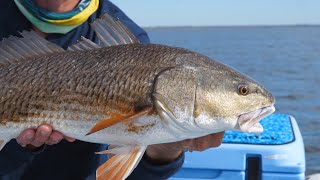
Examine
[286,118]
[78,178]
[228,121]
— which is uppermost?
[228,121]

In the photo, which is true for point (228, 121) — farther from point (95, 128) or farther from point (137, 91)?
point (95, 128)

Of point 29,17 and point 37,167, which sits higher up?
point 29,17

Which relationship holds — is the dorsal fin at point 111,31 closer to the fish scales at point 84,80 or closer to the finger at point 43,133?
the fish scales at point 84,80

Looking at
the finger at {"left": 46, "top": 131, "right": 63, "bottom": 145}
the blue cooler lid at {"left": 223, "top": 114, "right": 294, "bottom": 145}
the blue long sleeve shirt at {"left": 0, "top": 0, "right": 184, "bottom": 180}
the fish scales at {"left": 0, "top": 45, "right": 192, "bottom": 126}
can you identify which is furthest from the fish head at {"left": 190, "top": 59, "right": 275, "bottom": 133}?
the blue cooler lid at {"left": 223, "top": 114, "right": 294, "bottom": 145}

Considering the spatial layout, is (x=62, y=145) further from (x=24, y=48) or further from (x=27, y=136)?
(x=24, y=48)

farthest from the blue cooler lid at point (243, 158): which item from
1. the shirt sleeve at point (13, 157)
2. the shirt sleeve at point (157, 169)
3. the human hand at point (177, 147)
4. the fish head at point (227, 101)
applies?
the fish head at point (227, 101)

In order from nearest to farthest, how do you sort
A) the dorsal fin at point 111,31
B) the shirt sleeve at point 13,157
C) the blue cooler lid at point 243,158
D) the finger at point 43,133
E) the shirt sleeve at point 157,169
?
the finger at point 43,133 → the dorsal fin at point 111,31 → the shirt sleeve at point 13,157 → the shirt sleeve at point 157,169 → the blue cooler lid at point 243,158

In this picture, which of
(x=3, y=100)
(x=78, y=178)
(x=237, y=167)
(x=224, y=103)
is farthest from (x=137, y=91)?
(x=237, y=167)

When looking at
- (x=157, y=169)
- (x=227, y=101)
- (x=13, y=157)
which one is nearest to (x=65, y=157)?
(x=13, y=157)

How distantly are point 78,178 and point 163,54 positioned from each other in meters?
1.52

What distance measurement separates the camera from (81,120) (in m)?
2.95

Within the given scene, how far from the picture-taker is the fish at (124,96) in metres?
2.89

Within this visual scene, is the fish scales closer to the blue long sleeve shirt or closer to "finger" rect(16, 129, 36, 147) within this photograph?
"finger" rect(16, 129, 36, 147)

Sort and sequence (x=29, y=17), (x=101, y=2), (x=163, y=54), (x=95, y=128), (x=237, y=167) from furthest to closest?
(x=237, y=167), (x=101, y=2), (x=29, y=17), (x=163, y=54), (x=95, y=128)
